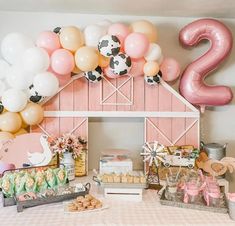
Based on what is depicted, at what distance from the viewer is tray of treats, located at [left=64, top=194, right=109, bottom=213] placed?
1.56m

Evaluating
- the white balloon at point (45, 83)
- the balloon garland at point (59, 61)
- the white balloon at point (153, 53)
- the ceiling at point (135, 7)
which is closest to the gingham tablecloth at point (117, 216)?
the balloon garland at point (59, 61)

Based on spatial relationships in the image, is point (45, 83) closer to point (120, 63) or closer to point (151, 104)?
point (120, 63)

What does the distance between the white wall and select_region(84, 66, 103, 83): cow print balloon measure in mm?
389

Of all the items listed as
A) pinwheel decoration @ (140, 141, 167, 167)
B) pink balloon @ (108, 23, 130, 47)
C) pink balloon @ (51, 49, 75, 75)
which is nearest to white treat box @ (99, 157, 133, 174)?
pinwheel decoration @ (140, 141, 167, 167)

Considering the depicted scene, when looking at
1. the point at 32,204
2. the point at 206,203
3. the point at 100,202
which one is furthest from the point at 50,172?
the point at 206,203

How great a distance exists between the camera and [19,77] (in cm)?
196

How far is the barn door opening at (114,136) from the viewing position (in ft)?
7.79

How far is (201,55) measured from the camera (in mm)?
2365

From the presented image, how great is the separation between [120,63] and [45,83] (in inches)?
18.9

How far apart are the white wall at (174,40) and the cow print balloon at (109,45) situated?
1.42 ft

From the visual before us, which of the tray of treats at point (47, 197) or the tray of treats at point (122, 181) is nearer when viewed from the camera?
the tray of treats at point (47, 197)

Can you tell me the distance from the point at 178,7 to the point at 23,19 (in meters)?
1.10

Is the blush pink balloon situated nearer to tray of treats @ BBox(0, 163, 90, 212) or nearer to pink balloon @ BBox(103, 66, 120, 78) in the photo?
pink balloon @ BBox(103, 66, 120, 78)

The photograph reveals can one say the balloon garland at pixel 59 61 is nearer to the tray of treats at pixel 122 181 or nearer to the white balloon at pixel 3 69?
the white balloon at pixel 3 69
